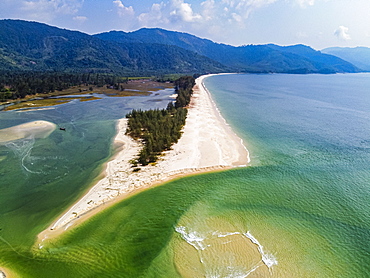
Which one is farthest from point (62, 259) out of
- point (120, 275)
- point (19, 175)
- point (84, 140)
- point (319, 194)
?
point (84, 140)

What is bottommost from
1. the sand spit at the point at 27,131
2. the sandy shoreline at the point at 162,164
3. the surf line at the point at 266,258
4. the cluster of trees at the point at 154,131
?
the sand spit at the point at 27,131

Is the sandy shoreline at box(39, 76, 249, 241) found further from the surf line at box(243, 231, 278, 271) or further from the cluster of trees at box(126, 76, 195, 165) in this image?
the surf line at box(243, 231, 278, 271)

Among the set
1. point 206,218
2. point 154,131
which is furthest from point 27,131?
point 206,218


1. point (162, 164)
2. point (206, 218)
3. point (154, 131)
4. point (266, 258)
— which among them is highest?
point (154, 131)

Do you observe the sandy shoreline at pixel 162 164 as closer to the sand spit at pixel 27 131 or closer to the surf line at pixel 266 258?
the surf line at pixel 266 258

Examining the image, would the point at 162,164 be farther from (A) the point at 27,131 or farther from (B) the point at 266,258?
(A) the point at 27,131

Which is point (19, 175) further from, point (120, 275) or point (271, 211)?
point (271, 211)

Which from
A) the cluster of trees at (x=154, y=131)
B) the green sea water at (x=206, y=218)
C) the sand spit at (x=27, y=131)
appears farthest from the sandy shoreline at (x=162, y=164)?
the sand spit at (x=27, y=131)
